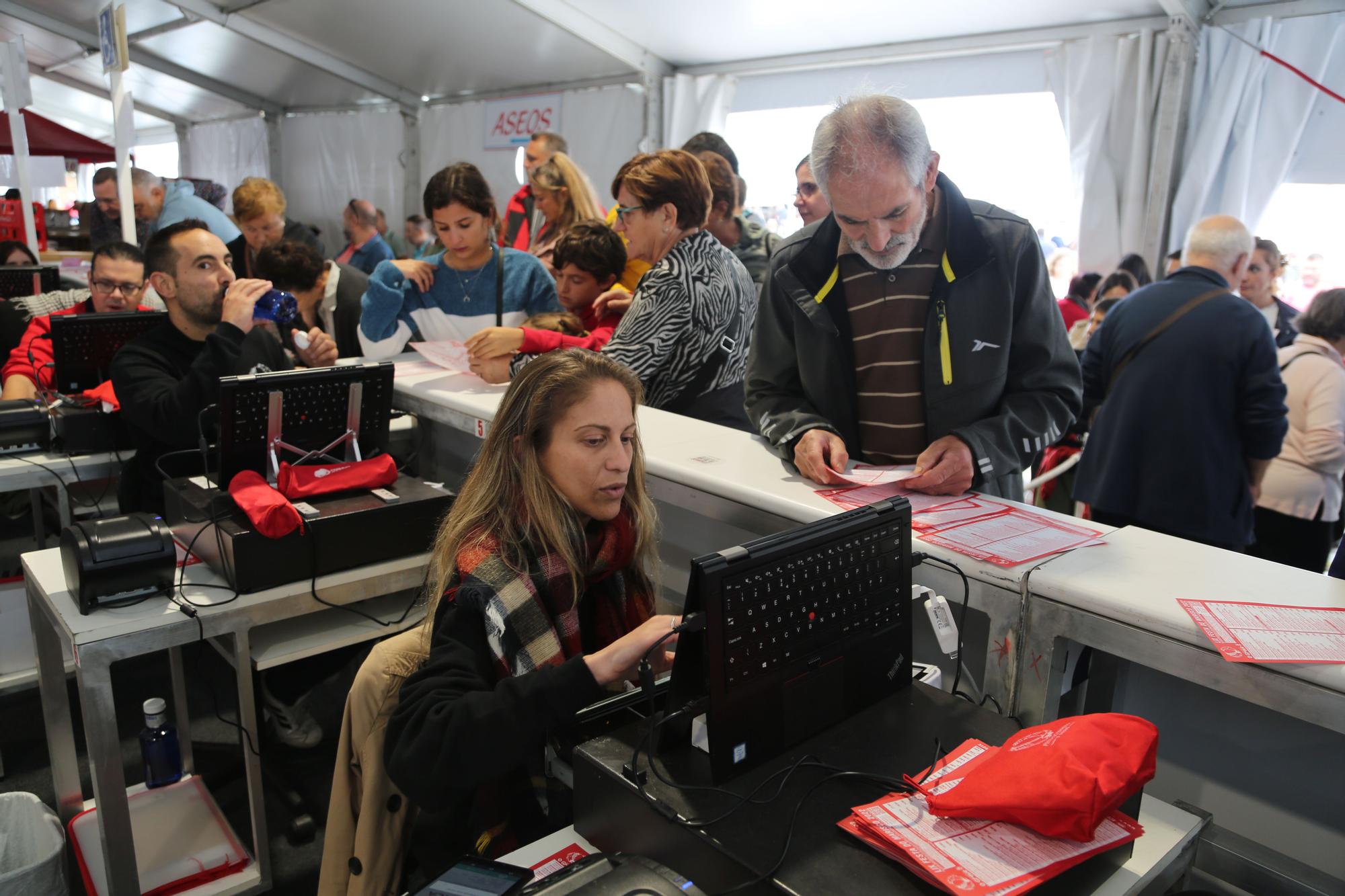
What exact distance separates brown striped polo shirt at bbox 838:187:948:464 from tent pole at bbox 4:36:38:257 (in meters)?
5.49

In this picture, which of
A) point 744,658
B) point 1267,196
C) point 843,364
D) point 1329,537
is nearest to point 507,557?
point 744,658

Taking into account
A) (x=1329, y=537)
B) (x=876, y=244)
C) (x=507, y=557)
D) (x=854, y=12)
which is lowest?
(x=1329, y=537)

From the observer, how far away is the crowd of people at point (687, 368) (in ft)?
4.31

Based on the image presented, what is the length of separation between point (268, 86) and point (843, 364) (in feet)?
36.6

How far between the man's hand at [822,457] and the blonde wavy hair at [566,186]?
1.99 meters

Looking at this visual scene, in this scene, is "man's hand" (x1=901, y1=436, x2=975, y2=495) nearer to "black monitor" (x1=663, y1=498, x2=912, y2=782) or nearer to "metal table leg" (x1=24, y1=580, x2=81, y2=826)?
"black monitor" (x1=663, y1=498, x2=912, y2=782)

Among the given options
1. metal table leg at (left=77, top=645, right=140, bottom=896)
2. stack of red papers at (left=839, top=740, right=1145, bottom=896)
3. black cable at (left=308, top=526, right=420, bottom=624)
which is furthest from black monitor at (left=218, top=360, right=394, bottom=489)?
stack of red papers at (left=839, top=740, right=1145, bottom=896)

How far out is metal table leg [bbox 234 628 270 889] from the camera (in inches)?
73.7

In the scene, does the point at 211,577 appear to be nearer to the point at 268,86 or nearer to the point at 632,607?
the point at 632,607

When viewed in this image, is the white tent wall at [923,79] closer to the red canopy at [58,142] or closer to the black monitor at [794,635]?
the black monitor at [794,635]

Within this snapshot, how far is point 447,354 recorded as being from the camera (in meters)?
2.84

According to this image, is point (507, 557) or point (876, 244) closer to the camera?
point (507, 557)

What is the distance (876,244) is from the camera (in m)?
1.60

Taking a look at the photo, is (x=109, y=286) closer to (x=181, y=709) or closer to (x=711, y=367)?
(x=181, y=709)
